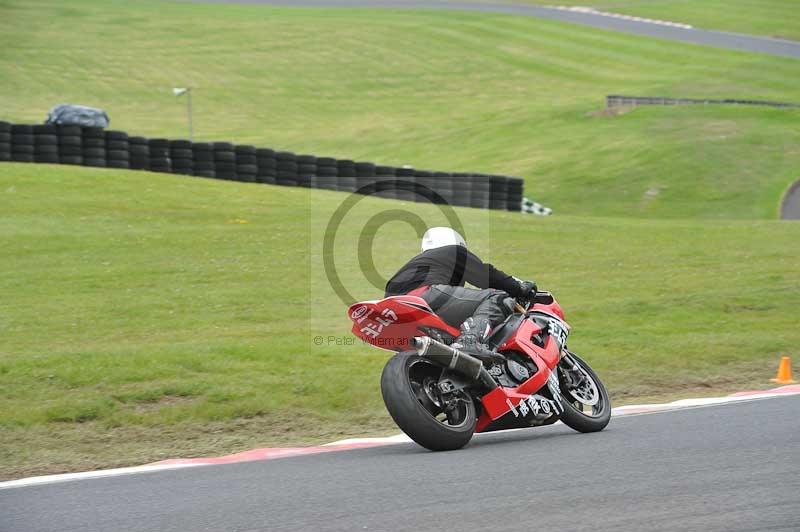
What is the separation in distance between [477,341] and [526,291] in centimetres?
75

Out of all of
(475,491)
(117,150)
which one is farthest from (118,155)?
(475,491)

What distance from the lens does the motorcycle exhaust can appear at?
6.91 m

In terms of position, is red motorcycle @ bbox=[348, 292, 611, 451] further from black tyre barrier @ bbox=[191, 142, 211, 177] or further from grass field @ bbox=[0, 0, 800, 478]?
black tyre barrier @ bbox=[191, 142, 211, 177]

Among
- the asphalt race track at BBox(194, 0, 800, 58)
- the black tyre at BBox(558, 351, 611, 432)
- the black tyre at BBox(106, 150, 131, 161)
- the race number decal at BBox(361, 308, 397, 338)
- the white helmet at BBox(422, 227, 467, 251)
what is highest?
the asphalt race track at BBox(194, 0, 800, 58)

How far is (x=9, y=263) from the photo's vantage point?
1528 cm

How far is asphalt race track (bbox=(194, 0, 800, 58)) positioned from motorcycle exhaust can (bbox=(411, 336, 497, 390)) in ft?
172

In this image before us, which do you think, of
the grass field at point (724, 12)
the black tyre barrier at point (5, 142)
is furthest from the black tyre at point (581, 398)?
the grass field at point (724, 12)

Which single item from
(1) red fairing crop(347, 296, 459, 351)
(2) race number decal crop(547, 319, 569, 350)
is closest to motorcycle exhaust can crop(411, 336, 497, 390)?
(1) red fairing crop(347, 296, 459, 351)

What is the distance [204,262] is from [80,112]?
1978 centimetres

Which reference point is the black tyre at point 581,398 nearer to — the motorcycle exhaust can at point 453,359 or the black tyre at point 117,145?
the motorcycle exhaust can at point 453,359

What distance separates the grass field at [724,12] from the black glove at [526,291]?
56.1m

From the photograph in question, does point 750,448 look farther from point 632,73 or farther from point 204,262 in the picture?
point 632,73

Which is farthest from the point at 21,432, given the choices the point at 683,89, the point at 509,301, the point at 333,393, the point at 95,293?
the point at 683,89

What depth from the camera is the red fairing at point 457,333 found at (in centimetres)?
→ 690
